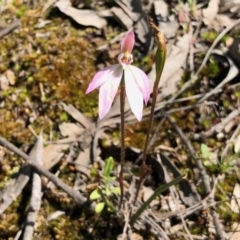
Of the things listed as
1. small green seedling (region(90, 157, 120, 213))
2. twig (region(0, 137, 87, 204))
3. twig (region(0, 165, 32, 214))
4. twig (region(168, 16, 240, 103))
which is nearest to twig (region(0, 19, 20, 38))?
twig (region(0, 137, 87, 204))

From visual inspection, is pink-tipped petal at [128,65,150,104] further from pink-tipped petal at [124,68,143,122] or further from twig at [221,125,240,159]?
twig at [221,125,240,159]

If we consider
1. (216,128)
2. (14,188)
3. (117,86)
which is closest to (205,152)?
(216,128)

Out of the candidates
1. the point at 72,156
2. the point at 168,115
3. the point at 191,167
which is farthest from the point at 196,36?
the point at 72,156

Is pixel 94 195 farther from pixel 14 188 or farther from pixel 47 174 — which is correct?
pixel 14 188

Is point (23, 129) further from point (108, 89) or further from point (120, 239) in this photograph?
point (108, 89)

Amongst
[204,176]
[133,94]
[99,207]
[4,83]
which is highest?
[133,94]
